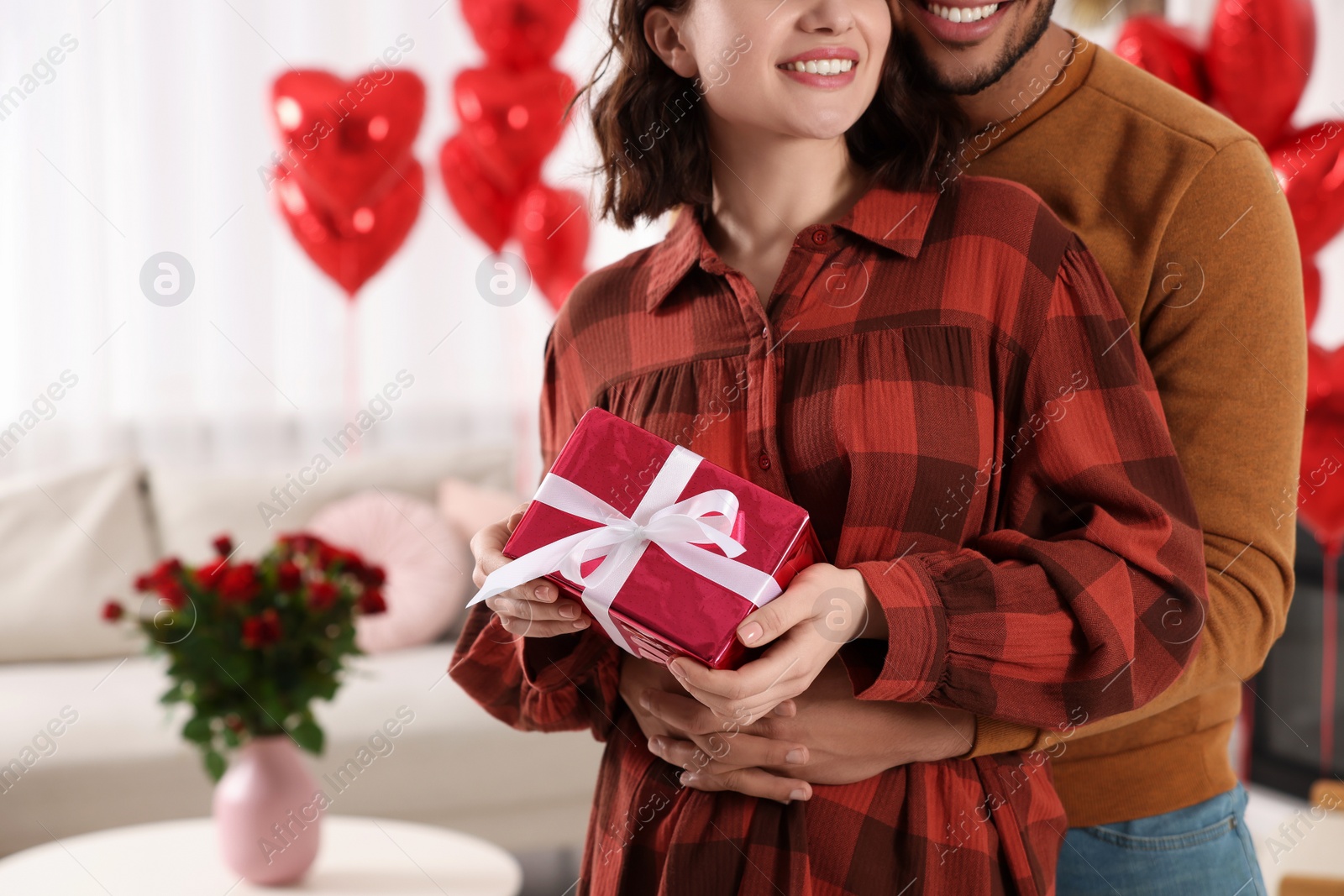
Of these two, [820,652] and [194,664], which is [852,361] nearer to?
[820,652]

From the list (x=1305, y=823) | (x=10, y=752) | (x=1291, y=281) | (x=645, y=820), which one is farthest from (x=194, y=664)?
(x=1305, y=823)

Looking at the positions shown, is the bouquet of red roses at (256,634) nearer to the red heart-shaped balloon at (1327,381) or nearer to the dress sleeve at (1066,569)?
the dress sleeve at (1066,569)

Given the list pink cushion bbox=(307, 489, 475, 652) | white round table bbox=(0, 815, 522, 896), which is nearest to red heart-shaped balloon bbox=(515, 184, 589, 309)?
pink cushion bbox=(307, 489, 475, 652)

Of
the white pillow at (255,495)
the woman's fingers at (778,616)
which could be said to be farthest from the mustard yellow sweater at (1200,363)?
the white pillow at (255,495)

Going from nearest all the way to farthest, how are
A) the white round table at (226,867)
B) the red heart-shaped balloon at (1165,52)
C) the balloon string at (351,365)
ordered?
the white round table at (226,867), the red heart-shaped balloon at (1165,52), the balloon string at (351,365)

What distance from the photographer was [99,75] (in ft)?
11.7

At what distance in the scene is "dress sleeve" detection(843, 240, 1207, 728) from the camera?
0.89 meters

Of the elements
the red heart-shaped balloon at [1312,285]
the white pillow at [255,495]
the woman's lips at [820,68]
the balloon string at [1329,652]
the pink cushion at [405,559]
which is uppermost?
the woman's lips at [820,68]

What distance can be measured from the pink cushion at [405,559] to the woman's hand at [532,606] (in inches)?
84.6

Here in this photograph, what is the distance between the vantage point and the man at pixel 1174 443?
3.19 feet

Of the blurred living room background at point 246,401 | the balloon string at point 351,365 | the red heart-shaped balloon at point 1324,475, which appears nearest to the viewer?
the red heart-shaped balloon at point 1324,475

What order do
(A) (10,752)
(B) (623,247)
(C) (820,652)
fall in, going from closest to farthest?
1. (C) (820,652)
2. (A) (10,752)
3. (B) (623,247)

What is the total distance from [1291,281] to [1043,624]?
461 mm

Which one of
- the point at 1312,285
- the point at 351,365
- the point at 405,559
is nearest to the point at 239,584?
the point at 405,559
